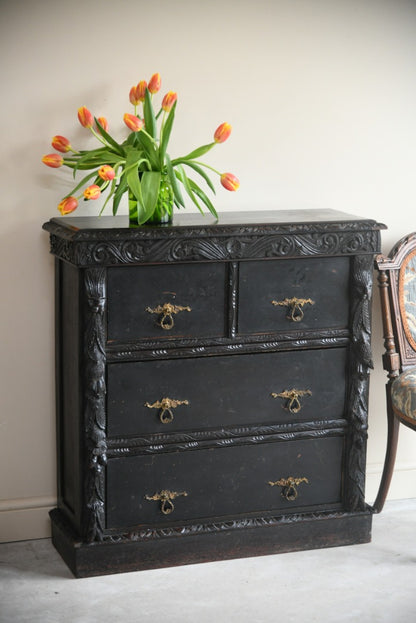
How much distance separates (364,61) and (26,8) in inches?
48.3

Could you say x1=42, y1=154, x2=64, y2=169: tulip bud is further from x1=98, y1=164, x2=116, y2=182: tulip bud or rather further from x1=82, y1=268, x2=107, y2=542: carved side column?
x1=82, y1=268, x2=107, y2=542: carved side column

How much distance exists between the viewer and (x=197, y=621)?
2.63 meters

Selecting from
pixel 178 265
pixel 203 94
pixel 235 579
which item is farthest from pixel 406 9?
pixel 235 579

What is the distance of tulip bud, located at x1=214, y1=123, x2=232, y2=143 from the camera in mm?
2908

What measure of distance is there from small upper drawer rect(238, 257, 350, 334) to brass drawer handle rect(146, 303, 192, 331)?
0.22 meters

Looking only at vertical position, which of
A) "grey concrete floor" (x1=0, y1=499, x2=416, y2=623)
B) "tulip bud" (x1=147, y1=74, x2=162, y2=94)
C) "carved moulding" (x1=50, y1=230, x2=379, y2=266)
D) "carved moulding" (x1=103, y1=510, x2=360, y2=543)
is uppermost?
"tulip bud" (x1=147, y1=74, x2=162, y2=94)

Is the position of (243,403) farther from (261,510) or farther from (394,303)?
(394,303)

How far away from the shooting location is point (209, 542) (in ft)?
9.82

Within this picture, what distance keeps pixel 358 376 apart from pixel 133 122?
1.13 meters

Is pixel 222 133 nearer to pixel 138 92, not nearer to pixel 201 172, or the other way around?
pixel 201 172

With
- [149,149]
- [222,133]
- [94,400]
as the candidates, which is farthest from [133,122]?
[94,400]

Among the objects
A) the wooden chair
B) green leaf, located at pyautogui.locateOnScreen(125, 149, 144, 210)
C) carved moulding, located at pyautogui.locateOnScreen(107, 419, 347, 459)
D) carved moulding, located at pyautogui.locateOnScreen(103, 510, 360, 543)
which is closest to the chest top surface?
green leaf, located at pyautogui.locateOnScreen(125, 149, 144, 210)

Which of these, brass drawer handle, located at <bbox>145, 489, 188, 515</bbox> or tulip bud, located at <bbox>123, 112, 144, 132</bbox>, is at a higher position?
tulip bud, located at <bbox>123, 112, 144, 132</bbox>

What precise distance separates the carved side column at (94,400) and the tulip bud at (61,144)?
1.49ft
